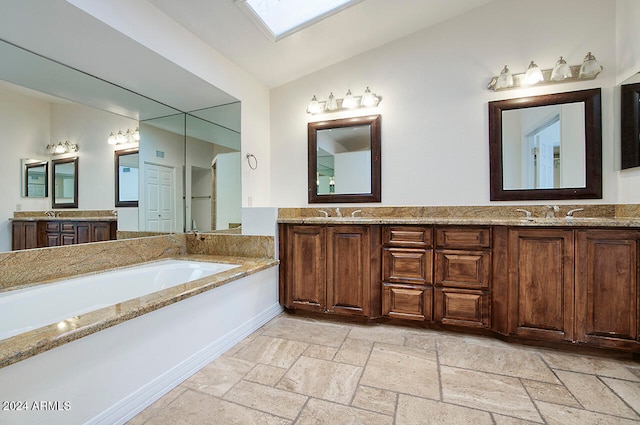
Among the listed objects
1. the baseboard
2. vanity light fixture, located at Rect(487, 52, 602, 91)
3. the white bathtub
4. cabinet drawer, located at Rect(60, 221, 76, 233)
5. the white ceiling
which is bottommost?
the baseboard

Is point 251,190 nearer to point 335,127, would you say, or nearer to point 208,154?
point 208,154

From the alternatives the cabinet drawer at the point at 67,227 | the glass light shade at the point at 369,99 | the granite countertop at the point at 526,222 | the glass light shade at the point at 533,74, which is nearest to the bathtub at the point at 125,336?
the cabinet drawer at the point at 67,227

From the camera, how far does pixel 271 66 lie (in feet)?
9.10

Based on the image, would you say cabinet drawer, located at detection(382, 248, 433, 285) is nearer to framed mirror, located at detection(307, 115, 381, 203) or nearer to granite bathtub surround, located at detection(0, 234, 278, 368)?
framed mirror, located at detection(307, 115, 381, 203)

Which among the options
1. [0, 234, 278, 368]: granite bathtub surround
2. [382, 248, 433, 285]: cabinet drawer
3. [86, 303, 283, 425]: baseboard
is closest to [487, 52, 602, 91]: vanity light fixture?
[382, 248, 433, 285]: cabinet drawer

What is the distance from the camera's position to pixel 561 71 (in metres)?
2.22

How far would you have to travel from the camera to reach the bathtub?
1063 mm

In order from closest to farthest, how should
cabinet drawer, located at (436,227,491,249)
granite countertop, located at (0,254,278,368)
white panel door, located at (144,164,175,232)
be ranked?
granite countertop, located at (0,254,278,368) < cabinet drawer, located at (436,227,491,249) < white panel door, located at (144,164,175,232)

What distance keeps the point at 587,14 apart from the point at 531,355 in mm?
2593

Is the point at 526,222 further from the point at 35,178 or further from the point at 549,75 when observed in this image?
the point at 35,178

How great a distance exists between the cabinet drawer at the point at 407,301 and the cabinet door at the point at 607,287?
93cm

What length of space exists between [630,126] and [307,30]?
2.52 metres

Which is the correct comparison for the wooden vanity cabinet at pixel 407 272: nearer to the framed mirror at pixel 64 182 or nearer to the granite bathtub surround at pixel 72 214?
the granite bathtub surround at pixel 72 214

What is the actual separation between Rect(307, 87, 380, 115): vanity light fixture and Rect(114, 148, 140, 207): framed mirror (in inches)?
66.5
